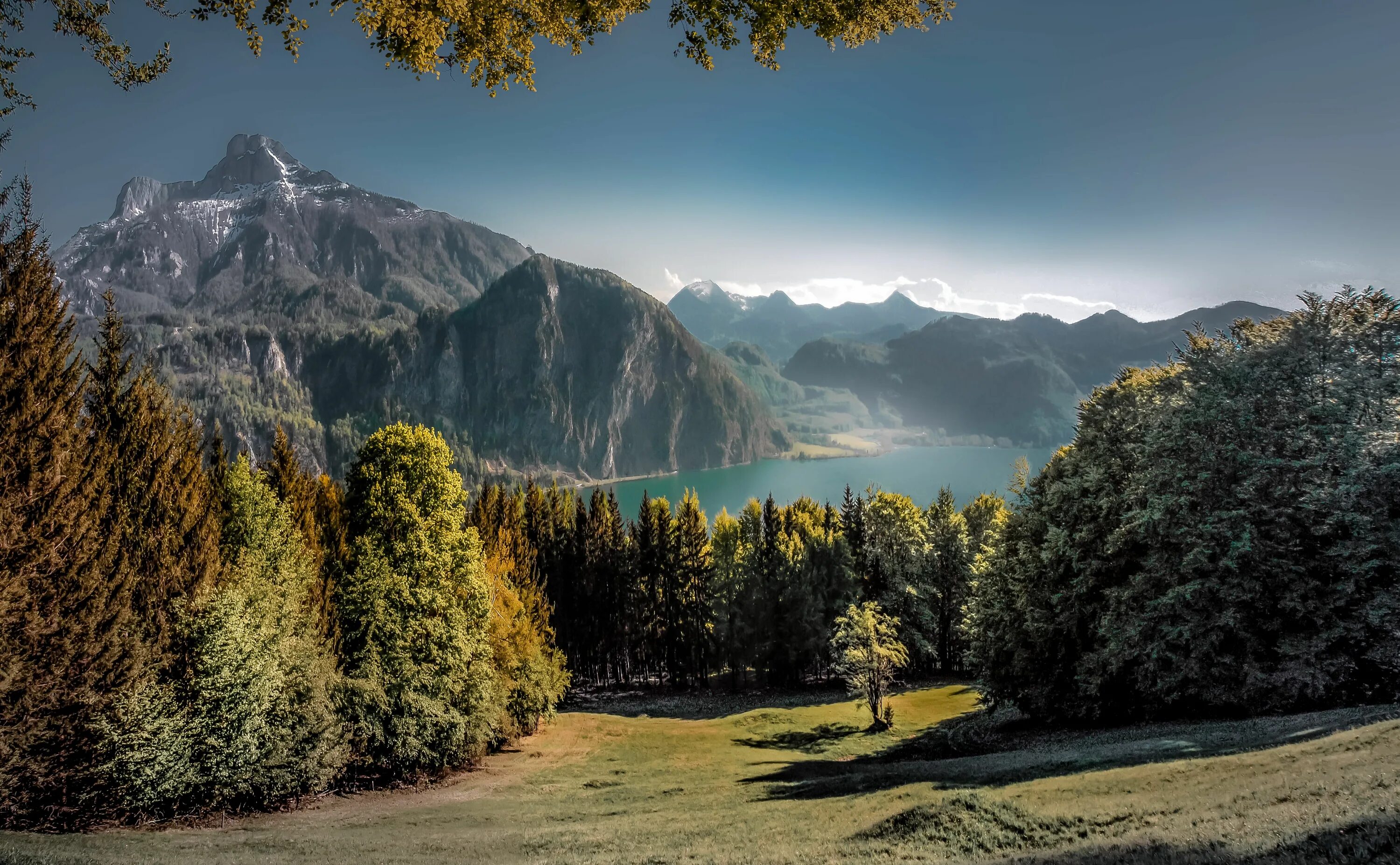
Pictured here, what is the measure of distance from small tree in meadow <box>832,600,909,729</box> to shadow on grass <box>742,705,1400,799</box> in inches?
213

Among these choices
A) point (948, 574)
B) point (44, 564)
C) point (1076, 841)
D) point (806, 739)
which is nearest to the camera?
point (1076, 841)

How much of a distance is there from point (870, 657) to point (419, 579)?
Answer: 23.3 m

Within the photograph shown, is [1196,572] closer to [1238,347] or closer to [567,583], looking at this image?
[1238,347]

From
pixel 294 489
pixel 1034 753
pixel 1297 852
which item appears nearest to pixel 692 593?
pixel 1034 753

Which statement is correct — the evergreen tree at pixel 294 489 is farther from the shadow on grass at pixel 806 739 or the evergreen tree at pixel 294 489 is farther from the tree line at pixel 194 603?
the shadow on grass at pixel 806 739

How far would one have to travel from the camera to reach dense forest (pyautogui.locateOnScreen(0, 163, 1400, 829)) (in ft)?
48.6

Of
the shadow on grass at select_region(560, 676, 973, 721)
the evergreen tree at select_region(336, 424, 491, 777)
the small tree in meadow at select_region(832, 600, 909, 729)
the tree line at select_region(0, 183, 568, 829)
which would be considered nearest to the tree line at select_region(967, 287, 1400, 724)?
the small tree in meadow at select_region(832, 600, 909, 729)

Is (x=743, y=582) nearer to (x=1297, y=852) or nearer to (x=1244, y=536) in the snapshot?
(x=1244, y=536)

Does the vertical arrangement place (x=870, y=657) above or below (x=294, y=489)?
below

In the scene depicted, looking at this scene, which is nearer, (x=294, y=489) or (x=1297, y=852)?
(x=1297, y=852)

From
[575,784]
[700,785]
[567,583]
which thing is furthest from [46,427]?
[567,583]

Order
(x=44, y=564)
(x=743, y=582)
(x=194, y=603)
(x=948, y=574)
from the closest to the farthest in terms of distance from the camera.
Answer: (x=44, y=564) → (x=194, y=603) → (x=743, y=582) → (x=948, y=574)

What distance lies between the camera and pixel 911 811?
1535cm

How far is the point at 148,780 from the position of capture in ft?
53.9
